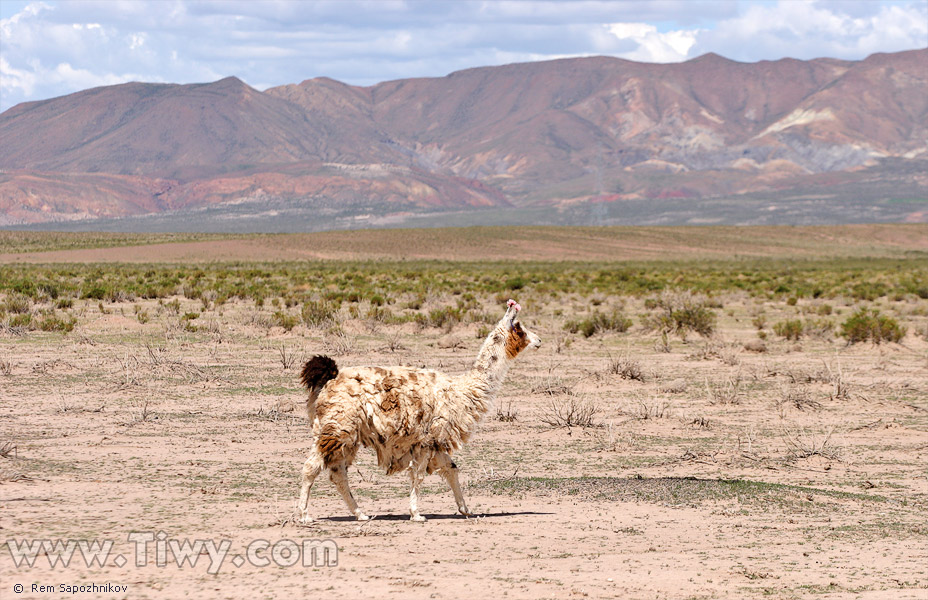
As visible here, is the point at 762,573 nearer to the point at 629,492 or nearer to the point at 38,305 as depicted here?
the point at 629,492

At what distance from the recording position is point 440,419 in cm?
869

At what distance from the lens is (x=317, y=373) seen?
8680mm

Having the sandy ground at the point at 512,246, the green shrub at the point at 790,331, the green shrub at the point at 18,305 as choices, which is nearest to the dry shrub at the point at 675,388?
the green shrub at the point at 790,331

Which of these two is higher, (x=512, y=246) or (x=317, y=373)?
(x=317, y=373)

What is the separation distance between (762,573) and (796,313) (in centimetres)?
2820

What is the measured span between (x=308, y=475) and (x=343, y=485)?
0.35m

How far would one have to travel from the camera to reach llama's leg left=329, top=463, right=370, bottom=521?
8.54 meters

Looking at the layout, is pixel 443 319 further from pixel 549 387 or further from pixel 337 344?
pixel 549 387

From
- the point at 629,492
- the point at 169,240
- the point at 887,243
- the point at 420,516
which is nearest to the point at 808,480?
the point at 629,492

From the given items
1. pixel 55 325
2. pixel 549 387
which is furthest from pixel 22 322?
pixel 549 387

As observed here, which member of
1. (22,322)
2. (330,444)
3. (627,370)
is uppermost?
(330,444)

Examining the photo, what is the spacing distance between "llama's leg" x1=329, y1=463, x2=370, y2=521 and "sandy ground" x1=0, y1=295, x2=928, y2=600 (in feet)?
0.35

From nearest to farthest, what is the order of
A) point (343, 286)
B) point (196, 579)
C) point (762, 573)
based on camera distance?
point (196, 579) < point (762, 573) < point (343, 286)

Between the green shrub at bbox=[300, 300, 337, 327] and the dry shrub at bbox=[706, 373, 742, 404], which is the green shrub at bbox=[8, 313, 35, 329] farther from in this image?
the dry shrub at bbox=[706, 373, 742, 404]
